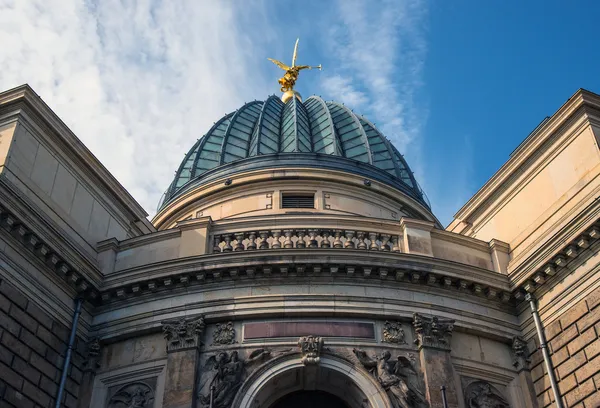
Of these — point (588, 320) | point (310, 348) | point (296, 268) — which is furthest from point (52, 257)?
point (588, 320)

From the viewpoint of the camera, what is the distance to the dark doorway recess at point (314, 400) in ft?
76.4

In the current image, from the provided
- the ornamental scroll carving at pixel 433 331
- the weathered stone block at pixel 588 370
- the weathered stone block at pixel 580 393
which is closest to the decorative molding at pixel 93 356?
the ornamental scroll carving at pixel 433 331

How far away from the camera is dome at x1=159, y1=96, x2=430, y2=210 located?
36.8 m

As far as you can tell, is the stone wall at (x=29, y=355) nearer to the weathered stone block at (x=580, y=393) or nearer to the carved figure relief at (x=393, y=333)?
the carved figure relief at (x=393, y=333)

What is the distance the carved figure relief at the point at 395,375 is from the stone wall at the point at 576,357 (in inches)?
150

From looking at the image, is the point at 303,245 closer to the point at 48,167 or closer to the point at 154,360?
the point at 154,360

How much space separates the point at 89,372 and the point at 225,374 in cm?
430

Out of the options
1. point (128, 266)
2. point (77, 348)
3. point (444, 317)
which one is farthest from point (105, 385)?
point (444, 317)

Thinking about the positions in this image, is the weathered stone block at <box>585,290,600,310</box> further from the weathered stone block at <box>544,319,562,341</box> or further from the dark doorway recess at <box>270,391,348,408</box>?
the dark doorway recess at <box>270,391,348,408</box>

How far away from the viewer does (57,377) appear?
22.2m

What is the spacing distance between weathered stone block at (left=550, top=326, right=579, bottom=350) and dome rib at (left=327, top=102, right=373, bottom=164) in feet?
59.1

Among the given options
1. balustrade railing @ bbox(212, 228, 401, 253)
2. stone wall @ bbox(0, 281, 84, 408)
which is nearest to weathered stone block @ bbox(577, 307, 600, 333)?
balustrade railing @ bbox(212, 228, 401, 253)

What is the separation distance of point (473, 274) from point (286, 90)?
2780cm

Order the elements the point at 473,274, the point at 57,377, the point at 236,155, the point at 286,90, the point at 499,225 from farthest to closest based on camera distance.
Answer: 1. the point at 286,90
2. the point at 236,155
3. the point at 499,225
4. the point at 473,274
5. the point at 57,377
